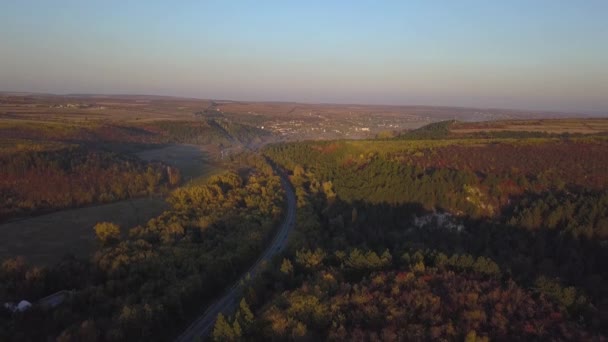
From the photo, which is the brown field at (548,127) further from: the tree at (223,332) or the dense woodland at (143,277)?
the tree at (223,332)

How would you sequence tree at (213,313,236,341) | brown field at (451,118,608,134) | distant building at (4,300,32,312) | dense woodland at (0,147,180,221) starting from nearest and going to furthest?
tree at (213,313,236,341) → distant building at (4,300,32,312) → dense woodland at (0,147,180,221) → brown field at (451,118,608,134)

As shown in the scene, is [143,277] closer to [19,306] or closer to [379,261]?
[19,306]

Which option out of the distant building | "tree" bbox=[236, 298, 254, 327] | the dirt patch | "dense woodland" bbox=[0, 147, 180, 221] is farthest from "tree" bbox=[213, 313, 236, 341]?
the dirt patch

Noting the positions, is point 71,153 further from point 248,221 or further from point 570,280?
point 570,280

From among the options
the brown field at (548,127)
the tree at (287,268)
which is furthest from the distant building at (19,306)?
the brown field at (548,127)

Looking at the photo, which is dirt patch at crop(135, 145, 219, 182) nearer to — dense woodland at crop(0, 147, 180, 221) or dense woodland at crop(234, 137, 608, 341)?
dense woodland at crop(0, 147, 180, 221)

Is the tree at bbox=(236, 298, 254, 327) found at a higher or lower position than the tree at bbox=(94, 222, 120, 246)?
higher

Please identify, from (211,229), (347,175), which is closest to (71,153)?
(211,229)
